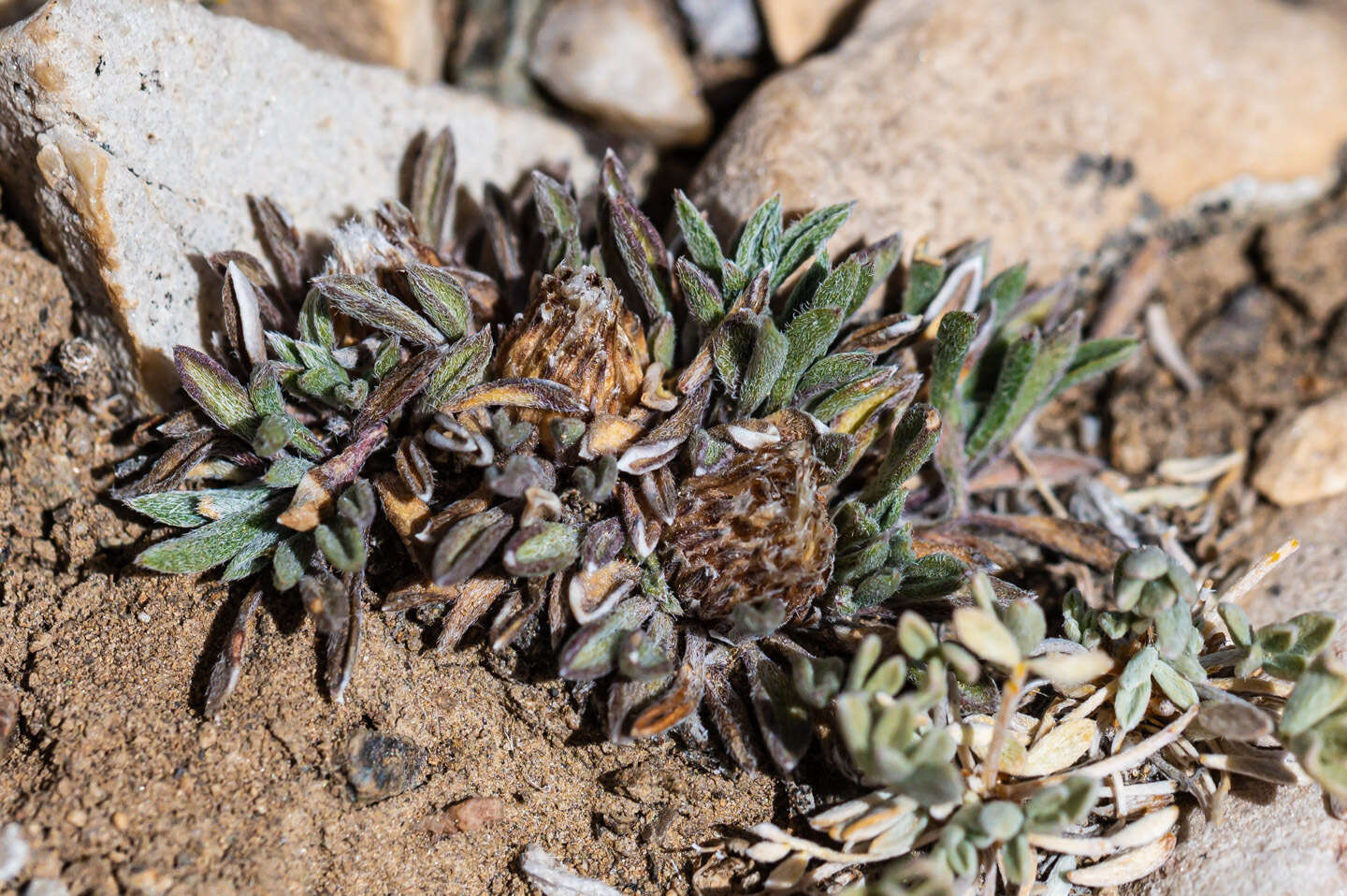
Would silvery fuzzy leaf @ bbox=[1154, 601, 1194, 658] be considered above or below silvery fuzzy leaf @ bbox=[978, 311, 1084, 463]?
below

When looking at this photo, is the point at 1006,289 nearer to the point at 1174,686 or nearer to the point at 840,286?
the point at 840,286

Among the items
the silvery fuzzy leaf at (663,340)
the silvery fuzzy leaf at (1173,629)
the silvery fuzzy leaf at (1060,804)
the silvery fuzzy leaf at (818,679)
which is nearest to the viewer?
the silvery fuzzy leaf at (1060,804)

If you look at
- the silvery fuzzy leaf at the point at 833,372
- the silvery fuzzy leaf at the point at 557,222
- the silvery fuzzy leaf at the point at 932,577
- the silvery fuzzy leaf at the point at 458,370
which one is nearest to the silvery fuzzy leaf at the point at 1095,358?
the silvery fuzzy leaf at the point at 833,372

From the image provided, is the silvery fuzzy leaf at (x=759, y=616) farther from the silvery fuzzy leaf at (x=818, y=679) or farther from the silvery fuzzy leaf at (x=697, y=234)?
the silvery fuzzy leaf at (x=697, y=234)

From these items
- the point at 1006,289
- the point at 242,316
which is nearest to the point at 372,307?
the point at 242,316

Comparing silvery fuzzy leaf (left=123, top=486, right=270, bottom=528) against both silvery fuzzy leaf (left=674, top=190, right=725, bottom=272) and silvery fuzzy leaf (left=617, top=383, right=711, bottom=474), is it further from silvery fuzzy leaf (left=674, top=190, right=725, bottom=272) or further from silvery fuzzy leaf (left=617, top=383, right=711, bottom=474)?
silvery fuzzy leaf (left=674, top=190, right=725, bottom=272)

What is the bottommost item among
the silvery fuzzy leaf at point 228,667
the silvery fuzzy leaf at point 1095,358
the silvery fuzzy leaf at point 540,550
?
the silvery fuzzy leaf at point 228,667

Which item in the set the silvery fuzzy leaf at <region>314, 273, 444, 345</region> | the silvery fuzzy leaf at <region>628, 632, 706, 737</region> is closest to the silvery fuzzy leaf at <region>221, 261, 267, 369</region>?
the silvery fuzzy leaf at <region>314, 273, 444, 345</region>

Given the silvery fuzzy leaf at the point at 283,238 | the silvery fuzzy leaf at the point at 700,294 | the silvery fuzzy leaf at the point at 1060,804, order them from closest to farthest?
the silvery fuzzy leaf at the point at 1060,804, the silvery fuzzy leaf at the point at 700,294, the silvery fuzzy leaf at the point at 283,238
